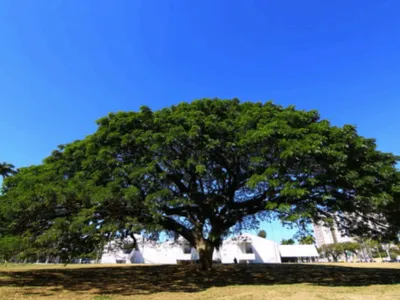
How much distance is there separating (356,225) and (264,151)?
8.30m

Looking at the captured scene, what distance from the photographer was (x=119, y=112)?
40.3ft

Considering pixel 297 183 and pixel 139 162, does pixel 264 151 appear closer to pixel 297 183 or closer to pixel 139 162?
pixel 297 183

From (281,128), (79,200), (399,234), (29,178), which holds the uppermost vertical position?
(281,128)

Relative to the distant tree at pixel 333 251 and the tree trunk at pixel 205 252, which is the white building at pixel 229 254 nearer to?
the distant tree at pixel 333 251

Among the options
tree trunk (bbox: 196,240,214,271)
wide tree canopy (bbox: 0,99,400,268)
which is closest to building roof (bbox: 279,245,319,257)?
tree trunk (bbox: 196,240,214,271)

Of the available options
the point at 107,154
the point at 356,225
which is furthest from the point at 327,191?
the point at 107,154

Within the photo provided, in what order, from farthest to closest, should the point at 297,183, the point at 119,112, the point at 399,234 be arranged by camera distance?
1. the point at 399,234
2. the point at 119,112
3. the point at 297,183

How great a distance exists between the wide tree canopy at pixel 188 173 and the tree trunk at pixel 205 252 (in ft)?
9.24

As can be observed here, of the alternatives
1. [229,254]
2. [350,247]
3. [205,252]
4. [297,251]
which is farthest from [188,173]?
[350,247]

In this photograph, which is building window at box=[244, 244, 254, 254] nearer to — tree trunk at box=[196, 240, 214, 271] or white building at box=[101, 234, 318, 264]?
white building at box=[101, 234, 318, 264]

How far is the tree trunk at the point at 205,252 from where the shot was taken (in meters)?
14.5

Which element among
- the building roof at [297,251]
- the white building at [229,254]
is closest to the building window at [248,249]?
the white building at [229,254]

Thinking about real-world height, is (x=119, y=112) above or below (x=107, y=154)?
above

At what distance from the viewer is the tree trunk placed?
14.5m
